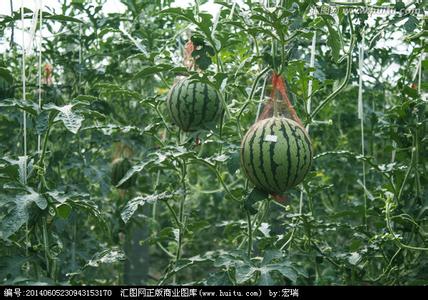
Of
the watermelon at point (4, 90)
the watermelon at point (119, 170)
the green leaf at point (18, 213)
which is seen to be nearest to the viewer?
the green leaf at point (18, 213)

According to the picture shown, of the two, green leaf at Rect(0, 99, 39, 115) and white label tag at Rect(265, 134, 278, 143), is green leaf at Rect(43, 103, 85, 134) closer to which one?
green leaf at Rect(0, 99, 39, 115)

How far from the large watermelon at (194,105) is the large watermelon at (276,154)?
432 mm

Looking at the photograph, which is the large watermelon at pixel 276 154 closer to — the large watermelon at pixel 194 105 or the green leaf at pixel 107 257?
the large watermelon at pixel 194 105

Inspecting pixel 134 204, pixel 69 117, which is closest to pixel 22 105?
pixel 69 117

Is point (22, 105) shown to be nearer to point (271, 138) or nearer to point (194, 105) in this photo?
point (194, 105)

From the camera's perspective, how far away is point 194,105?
2.63 meters

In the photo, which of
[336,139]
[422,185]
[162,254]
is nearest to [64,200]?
[422,185]

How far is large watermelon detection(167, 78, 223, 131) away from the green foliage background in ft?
0.18

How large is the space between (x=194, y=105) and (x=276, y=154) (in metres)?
0.58

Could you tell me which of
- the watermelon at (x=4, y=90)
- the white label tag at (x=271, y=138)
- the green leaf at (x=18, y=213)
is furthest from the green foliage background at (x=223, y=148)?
the white label tag at (x=271, y=138)

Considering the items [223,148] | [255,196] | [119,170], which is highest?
[223,148]

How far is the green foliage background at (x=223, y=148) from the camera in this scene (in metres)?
2.42

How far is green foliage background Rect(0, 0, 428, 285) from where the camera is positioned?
242cm

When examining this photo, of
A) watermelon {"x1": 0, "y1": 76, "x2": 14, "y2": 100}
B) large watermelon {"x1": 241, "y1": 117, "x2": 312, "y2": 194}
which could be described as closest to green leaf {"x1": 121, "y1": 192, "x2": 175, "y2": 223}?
large watermelon {"x1": 241, "y1": 117, "x2": 312, "y2": 194}
